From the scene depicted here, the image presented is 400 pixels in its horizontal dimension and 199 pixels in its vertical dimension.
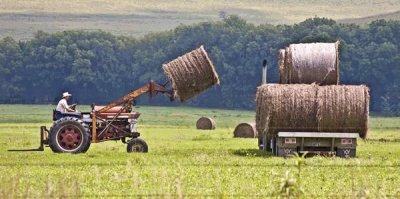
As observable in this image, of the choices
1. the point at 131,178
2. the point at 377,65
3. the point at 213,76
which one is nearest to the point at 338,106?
the point at 213,76

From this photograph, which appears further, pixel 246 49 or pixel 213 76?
pixel 246 49

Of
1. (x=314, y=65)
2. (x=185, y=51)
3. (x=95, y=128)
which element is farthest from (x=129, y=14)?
(x=314, y=65)

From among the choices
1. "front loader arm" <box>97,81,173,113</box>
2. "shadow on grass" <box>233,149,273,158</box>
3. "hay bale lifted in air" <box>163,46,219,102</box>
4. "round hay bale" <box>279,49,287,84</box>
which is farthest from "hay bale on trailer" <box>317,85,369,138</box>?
"front loader arm" <box>97,81,173,113</box>

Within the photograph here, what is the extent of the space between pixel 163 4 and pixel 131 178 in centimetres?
17989

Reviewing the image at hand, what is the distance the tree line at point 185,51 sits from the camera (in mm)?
109875

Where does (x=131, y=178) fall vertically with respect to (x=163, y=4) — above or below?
below

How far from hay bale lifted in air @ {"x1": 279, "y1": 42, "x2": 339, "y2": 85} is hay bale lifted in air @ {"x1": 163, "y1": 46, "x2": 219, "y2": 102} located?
6.51ft

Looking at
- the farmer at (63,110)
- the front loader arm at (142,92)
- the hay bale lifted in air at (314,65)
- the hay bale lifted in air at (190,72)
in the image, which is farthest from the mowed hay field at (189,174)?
the hay bale lifted in air at (314,65)

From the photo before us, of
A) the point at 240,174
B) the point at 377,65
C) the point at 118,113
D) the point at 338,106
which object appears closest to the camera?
the point at 240,174

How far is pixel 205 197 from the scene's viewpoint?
15.4 meters

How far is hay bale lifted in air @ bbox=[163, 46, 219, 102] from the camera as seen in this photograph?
101 feet

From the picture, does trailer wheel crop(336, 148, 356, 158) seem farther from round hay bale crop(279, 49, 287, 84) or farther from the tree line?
the tree line

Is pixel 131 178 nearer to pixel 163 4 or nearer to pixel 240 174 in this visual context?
pixel 240 174

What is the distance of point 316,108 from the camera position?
2856 cm
